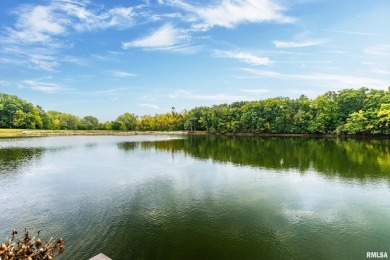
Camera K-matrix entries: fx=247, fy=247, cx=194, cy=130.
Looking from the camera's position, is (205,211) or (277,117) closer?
(205,211)

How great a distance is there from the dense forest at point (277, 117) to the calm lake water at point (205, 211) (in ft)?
151

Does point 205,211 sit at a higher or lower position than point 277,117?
lower

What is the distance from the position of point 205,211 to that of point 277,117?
7377 cm

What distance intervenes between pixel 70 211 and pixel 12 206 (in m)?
3.95

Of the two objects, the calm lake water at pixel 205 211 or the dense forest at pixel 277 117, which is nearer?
the calm lake water at pixel 205 211

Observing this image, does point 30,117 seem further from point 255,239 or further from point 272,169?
point 255,239

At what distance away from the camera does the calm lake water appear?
1005 cm

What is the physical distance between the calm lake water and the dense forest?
151ft

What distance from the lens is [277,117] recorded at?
269 feet

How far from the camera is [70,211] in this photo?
14.1m

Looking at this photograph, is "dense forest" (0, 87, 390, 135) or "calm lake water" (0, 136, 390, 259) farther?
"dense forest" (0, 87, 390, 135)

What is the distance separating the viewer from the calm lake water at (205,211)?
10.1 meters

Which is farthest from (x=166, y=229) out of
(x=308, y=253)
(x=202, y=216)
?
(x=308, y=253)

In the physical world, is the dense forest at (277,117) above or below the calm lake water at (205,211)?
above
